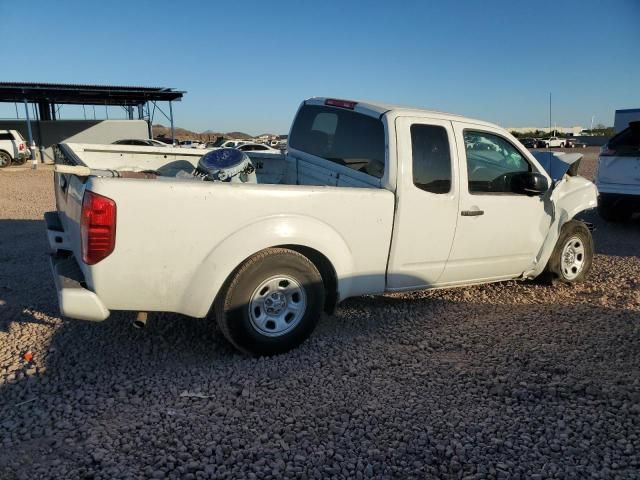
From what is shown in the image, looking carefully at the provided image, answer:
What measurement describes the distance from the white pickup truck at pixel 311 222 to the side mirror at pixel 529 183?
12 mm

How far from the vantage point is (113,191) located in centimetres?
309

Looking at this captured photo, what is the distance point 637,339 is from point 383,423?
2.55 meters

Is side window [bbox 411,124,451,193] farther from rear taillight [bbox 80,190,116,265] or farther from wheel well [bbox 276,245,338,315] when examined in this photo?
rear taillight [bbox 80,190,116,265]

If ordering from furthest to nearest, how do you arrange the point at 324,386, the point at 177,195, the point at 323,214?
the point at 323,214 → the point at 324,386 → the point at 177,195

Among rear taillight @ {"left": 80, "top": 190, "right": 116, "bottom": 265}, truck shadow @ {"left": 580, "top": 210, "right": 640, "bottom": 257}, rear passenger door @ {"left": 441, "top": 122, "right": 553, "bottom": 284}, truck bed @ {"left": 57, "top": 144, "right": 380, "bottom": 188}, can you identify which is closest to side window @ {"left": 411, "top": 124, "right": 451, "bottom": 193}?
rear passenger door @ {"left": 441, "top": 122, "right": 553, "bottom": 284}

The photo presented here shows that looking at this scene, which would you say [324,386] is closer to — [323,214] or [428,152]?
[323,214]

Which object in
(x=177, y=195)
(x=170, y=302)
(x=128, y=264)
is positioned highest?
(x=177, y=195)

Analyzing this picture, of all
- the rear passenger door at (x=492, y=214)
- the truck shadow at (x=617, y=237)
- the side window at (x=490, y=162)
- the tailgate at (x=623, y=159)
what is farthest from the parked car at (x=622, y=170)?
the side window at (x=490, y=162)

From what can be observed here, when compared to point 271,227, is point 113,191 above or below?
above

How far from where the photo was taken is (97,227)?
3.12 m

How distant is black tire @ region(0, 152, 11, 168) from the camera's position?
24828 mm

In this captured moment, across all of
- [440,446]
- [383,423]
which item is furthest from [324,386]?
[440,446]

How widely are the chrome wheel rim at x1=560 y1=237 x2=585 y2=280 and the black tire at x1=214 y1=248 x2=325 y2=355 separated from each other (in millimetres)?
3233

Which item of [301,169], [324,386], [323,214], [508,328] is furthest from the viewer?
[301,169]
